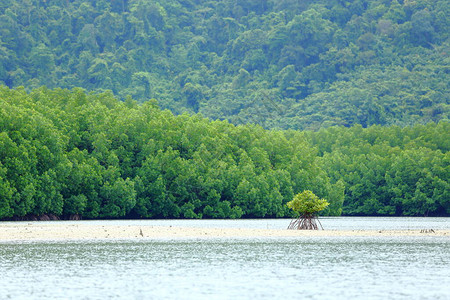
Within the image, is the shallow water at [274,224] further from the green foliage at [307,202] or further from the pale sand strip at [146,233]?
the green foliage at [307,202]

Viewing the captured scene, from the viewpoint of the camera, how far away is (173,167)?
85.9 metres

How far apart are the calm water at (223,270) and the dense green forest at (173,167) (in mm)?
29274

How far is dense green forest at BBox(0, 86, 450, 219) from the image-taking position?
71.5 m

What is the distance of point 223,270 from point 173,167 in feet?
183

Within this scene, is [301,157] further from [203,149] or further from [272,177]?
[203,149]

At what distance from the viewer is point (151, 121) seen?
297 ft

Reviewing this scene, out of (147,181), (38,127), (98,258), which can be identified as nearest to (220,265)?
(98,258)

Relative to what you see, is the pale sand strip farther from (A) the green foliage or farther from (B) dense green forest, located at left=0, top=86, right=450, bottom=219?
(B) dense green forest, located at left=0, top=86, right=450, bottom=219

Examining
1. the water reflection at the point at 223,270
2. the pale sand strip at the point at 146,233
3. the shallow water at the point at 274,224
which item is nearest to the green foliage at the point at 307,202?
the pale sand strip at the point at 146,233

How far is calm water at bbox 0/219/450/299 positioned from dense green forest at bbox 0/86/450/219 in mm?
29274

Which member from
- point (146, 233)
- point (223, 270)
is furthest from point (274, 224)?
point (223, 270)

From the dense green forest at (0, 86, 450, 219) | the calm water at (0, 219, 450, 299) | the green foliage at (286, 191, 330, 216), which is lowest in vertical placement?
the calm water at (0, 219, 450, 299)

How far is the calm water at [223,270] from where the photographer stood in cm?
2477

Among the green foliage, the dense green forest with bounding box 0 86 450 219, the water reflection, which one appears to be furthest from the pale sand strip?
the dense green forest with bounding box 0 86 450 219
